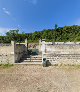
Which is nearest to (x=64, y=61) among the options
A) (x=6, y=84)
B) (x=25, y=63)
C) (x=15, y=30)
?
(x=25, y=63)

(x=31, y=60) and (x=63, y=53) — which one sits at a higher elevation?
(x=63, y=53)

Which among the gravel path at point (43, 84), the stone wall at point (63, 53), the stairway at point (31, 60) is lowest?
the gravel path at point (43, 84)

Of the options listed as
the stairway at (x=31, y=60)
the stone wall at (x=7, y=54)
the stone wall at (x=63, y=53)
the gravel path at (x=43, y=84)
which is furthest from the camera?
the stairway at (x=31, y=60)

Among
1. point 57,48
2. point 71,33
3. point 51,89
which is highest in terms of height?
point 71,33

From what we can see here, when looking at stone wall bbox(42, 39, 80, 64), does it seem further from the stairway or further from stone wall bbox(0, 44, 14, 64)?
stone wall bbox(0, 44, 14, 64)

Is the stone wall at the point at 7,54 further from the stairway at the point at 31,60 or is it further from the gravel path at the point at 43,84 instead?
the gravel path at the point at 43,84

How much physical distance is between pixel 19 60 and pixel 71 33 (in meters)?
36.3


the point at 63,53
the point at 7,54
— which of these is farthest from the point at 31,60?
the point at 63,53

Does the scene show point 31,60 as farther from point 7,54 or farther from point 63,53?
point 63,53

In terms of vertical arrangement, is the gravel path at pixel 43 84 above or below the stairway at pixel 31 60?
below

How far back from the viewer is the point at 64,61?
1522 centimetres

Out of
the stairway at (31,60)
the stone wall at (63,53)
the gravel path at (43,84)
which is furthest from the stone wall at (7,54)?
the gravel path at (43,84)

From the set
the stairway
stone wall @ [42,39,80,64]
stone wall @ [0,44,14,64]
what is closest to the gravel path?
stone wall @ [42,39,80,64]

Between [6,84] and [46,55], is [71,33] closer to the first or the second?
[46,55]
